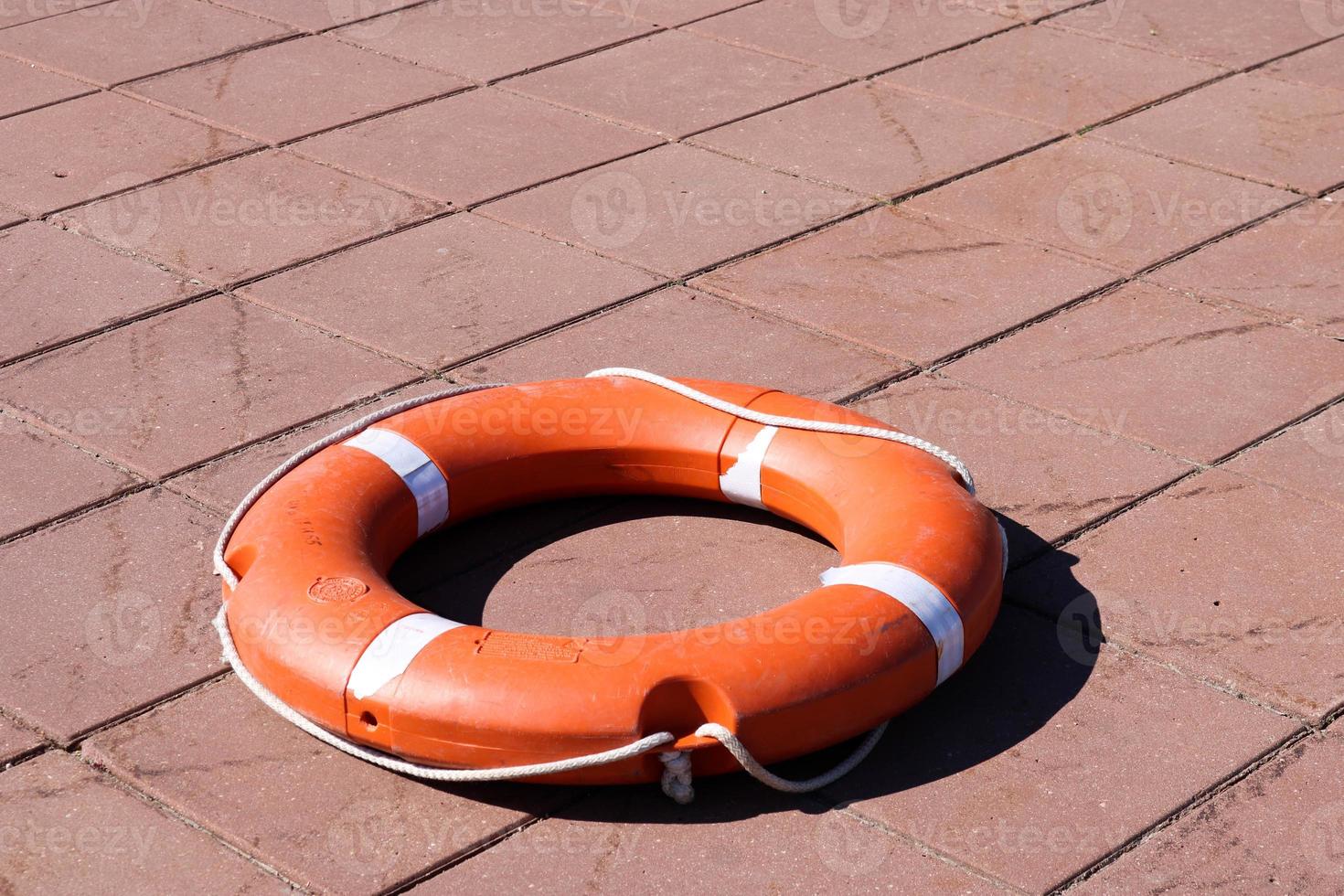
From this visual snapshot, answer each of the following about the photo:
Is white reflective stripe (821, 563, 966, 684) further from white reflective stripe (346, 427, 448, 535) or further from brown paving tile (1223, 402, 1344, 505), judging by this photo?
brown paving tile (1223, 402, 1344, 505)

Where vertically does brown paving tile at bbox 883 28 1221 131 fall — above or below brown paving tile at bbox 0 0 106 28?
above

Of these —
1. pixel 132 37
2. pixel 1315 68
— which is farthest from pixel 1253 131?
pixel 132 37

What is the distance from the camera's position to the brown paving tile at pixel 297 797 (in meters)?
3.32

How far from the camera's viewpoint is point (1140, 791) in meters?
3.50

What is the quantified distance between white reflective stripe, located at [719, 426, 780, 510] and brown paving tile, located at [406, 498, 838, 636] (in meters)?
0.10

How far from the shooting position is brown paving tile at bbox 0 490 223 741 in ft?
12.3

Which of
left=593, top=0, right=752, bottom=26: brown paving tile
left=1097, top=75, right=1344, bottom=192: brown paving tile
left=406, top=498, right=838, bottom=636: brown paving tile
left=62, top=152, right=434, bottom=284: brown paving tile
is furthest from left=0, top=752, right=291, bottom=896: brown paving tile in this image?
left=593, top=0, right=752, bottom=26: brown paving tile

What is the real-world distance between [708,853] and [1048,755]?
786 mm

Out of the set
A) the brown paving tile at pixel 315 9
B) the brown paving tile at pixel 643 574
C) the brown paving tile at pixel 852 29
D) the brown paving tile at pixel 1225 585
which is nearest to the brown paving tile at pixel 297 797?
the brown paving tile at pixel 643 574

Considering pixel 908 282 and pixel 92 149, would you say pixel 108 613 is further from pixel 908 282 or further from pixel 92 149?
pixel 92 149

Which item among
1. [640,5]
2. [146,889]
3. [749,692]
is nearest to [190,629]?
[146,889]

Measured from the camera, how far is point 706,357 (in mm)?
5219

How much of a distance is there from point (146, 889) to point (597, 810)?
89 centimetres

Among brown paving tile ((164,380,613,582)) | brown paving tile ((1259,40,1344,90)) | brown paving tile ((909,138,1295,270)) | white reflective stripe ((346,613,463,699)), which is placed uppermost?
brown paving tile ((1259,40,1344,90))
